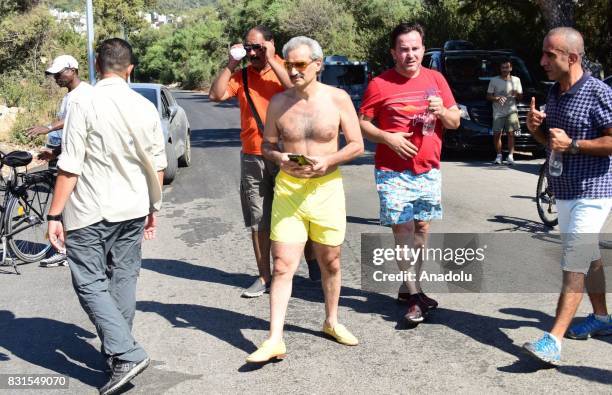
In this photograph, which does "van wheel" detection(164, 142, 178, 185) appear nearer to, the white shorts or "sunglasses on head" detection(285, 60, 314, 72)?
"sunglasses on head" detection(285, 60, 314, 72)

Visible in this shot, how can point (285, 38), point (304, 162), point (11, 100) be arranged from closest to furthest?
point (304, 162), point (11, 100), point (285, 38)

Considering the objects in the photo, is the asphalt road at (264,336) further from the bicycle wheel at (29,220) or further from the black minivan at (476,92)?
the black minivan at (476,92)

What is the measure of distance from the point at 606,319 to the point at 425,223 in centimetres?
136

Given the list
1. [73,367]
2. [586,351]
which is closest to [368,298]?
[586,351]

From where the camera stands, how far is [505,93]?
539 inches

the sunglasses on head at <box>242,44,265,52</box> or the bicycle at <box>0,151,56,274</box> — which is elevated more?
the sunglasses on head at <box>242,44,265,52</box>

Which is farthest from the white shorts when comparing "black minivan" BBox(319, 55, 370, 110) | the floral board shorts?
"black minivan" BBox(319, 55, 370, 110)

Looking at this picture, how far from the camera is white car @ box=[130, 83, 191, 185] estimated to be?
12.3m

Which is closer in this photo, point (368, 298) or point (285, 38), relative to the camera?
point (368, 298)

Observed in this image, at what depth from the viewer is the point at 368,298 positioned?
6125mm

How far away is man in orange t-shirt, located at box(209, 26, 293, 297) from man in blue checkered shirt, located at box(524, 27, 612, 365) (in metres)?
2.17

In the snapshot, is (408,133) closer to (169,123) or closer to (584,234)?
(584,234)

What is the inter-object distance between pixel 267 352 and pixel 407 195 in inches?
60.1

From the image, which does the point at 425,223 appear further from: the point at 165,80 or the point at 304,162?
the point at 165,80
